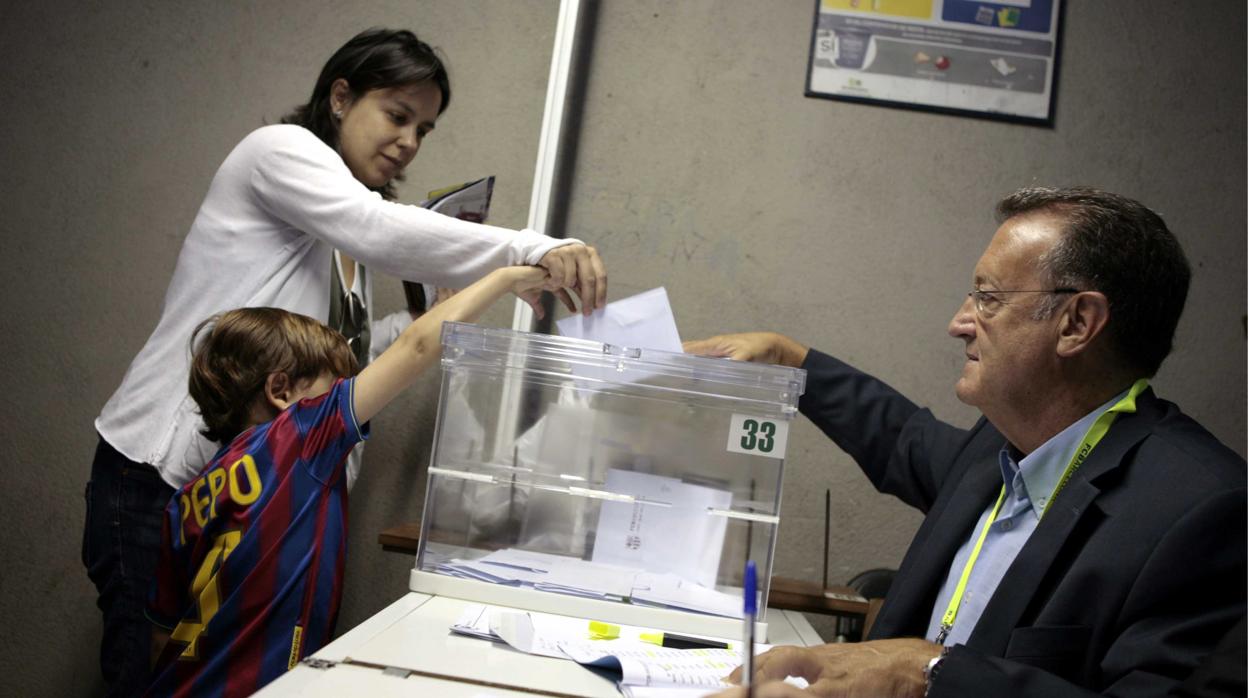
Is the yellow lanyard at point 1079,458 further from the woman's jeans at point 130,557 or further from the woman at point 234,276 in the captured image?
the woman's jeans at point 130,557

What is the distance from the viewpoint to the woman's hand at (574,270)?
5.22 feet

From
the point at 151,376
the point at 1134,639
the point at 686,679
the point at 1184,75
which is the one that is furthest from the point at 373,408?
the point at 1184,75

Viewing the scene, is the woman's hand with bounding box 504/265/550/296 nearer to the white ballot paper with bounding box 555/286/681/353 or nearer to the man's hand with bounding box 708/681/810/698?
the white ballot paper with bounding box 555/286/681/353

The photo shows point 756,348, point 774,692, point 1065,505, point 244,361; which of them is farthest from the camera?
point 756,348

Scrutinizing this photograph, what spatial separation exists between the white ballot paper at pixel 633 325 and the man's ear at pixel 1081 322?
20.6 inches

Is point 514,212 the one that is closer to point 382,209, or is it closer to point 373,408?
point 382,209

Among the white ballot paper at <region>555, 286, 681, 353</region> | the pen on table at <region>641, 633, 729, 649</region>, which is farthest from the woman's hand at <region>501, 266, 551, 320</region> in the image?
the pen on table at <region>641, 633, 729, 649</region>

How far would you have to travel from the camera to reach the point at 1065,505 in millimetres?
1207

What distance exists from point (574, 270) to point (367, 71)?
0.61 metres

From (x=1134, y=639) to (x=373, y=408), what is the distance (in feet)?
3.30

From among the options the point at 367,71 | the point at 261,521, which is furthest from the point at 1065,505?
the point at 367,71

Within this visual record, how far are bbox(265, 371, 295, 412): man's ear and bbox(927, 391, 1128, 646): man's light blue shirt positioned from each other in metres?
1.03

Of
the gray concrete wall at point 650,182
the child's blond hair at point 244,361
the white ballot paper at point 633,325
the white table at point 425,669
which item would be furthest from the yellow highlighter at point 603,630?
the gray concrete wall at point 650,182

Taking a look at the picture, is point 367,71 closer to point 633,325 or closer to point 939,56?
point 633,325
